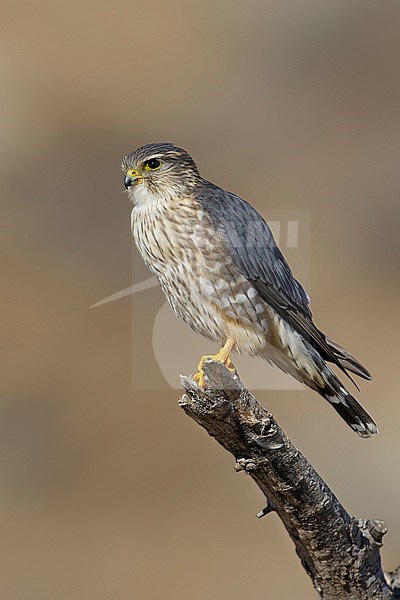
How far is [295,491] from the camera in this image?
Answer: 175cm

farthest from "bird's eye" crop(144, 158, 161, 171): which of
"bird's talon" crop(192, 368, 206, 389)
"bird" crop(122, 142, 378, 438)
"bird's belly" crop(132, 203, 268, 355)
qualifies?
"bird's talon" crop(192, 368, 206, 389)

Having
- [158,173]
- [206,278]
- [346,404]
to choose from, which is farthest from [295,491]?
[158,173]

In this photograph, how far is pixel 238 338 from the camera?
1.93m

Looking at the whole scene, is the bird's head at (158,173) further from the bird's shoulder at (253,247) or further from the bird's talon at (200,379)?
the bird's talon at (200,379)

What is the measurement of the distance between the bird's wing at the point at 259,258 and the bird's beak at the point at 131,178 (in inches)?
6.9

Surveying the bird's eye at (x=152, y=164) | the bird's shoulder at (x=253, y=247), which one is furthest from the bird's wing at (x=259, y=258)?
the bird's eye at (x=152, y=164)

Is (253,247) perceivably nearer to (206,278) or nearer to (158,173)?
(206,278)

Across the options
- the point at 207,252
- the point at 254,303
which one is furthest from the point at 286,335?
the point at 207,252

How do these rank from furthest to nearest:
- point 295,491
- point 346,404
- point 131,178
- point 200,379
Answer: point 346,404, point 131,178, point 295,491, point 200,379

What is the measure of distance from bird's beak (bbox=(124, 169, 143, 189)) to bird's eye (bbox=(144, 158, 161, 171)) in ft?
0.09

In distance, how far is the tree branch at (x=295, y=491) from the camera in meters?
1.60

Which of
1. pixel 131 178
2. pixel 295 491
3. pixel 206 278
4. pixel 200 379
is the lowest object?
pixel 295 491

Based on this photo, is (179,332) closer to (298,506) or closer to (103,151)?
(298,506)

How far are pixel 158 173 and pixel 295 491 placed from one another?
2.48ft
